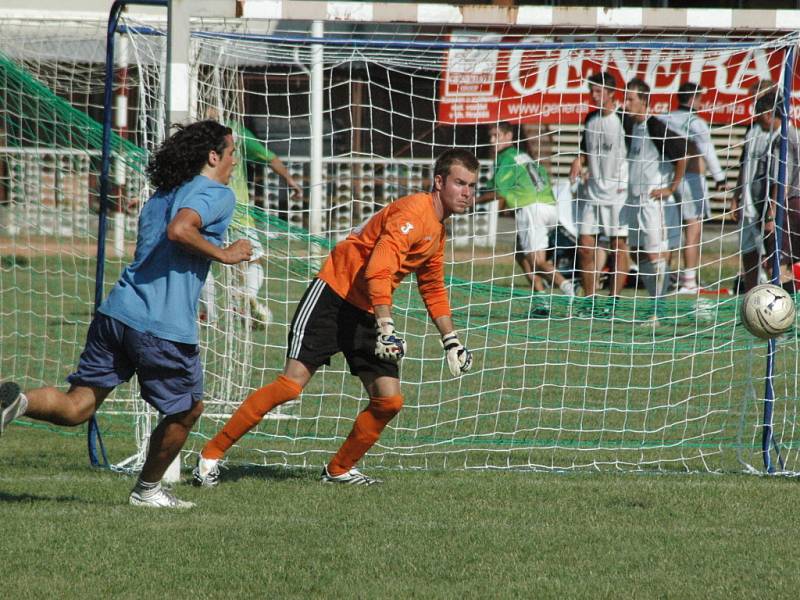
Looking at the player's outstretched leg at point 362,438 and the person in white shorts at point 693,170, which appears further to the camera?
the person in white shorts at point 693,170

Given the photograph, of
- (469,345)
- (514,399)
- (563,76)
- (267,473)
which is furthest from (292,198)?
(267,473)

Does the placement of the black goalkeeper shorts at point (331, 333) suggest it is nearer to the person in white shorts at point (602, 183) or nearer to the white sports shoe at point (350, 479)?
the white sports shoe at point (350, 479)

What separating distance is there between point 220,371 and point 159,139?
2.50 metres

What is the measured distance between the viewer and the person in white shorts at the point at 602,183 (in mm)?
11617

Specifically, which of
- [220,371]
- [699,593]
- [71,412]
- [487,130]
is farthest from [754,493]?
[487,130]

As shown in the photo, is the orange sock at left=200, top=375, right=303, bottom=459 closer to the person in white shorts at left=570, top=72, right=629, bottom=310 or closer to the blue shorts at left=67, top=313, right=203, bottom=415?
the blue shorts at left=67, top=313, right=203, bottom=415

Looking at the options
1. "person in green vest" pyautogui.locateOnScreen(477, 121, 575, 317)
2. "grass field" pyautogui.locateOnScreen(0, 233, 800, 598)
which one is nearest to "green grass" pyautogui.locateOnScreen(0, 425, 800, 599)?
"grass field" pyautogui.locateOnScreen(0, 233, 800, 598)

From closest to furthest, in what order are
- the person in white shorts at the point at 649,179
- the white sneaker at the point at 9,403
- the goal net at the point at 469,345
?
the white sneaker at the point at 9,403
the goal net at the point at 469,345
the person in white shorts at the point at 649,179

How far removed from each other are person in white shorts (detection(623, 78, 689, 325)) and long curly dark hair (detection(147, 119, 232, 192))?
6539 mm

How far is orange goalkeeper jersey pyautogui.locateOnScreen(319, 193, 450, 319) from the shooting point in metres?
6.17

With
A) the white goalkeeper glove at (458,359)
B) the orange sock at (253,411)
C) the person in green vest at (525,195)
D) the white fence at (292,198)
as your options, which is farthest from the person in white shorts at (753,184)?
the orange sock at (253,411)

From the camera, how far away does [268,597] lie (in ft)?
15.1

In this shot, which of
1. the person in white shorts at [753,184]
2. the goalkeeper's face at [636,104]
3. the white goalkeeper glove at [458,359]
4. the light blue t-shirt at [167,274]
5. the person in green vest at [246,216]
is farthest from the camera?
the goalkeeper's face at [636,104]

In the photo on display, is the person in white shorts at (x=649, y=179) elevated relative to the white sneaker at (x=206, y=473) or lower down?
elevated
